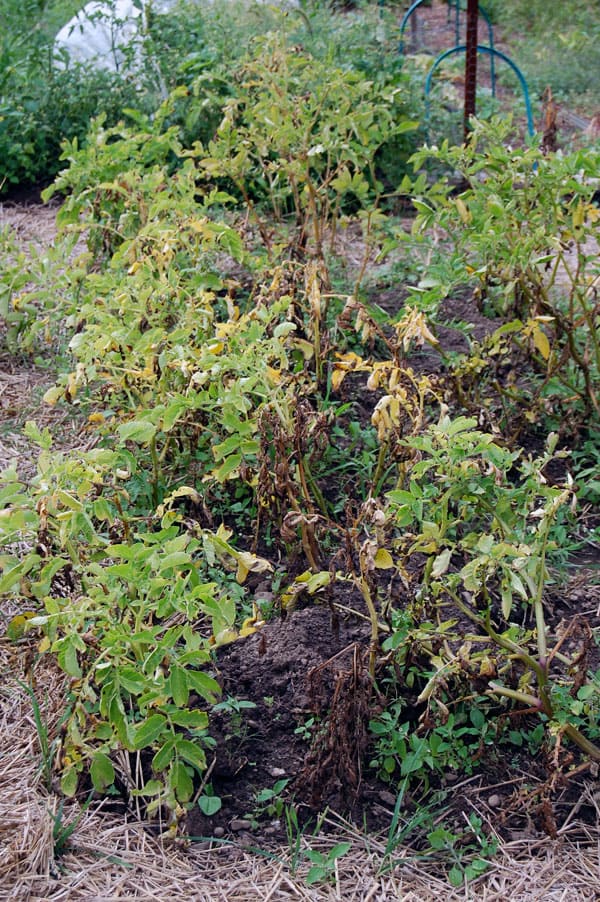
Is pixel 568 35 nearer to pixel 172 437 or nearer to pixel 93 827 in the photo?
pixel 172 437

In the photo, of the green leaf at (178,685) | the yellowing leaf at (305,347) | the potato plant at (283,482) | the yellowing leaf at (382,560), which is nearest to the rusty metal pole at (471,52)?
the potato plant at (283,482)

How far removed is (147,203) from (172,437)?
1252mm

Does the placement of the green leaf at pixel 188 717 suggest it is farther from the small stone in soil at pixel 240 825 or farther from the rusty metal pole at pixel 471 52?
the rusty metal pole at pixel 471 52

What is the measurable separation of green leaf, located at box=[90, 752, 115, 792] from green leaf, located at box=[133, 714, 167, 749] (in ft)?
0.45

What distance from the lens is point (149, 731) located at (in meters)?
1.80

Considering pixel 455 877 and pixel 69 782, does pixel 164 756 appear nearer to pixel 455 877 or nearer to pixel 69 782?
pixel 69 782

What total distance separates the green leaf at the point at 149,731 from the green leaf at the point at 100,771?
0.14 m

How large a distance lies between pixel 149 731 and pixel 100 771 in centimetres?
18

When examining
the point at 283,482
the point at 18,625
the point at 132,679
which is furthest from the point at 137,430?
the point at 132,679

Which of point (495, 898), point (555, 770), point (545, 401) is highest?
point (545, 401)

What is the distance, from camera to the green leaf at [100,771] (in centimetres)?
189

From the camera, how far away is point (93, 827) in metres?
1.94

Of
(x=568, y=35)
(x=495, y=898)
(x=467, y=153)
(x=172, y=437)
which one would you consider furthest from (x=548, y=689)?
(x=568, y=35)

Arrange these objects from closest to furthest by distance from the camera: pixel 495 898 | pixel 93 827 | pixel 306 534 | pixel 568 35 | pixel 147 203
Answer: pixel 495 898 → pixel 93 827 → pixel 306 534 → pixel 147 203 → pixel 568 35
